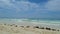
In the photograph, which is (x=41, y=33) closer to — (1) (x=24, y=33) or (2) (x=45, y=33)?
(2) (x=45, y=33)

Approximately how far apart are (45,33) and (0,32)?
2183 mm

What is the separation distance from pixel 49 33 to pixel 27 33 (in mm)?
1162

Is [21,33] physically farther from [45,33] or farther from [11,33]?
[45,33]

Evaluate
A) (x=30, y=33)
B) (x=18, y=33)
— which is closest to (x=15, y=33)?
(x=18, y=33)

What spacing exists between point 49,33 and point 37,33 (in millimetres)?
674

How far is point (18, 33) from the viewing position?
24.3 feet

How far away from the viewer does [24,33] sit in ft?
24.3

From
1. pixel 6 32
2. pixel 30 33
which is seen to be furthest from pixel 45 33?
pixel 6 32

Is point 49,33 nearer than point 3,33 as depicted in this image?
No

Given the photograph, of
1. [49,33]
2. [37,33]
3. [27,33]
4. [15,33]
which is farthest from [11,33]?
[49,33]

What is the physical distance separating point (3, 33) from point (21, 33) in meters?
0.84

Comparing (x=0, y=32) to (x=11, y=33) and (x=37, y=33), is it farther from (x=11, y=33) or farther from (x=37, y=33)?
(x=37, y=33)

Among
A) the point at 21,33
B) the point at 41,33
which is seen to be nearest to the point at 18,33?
the point at 21,33

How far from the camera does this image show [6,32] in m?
7.56
